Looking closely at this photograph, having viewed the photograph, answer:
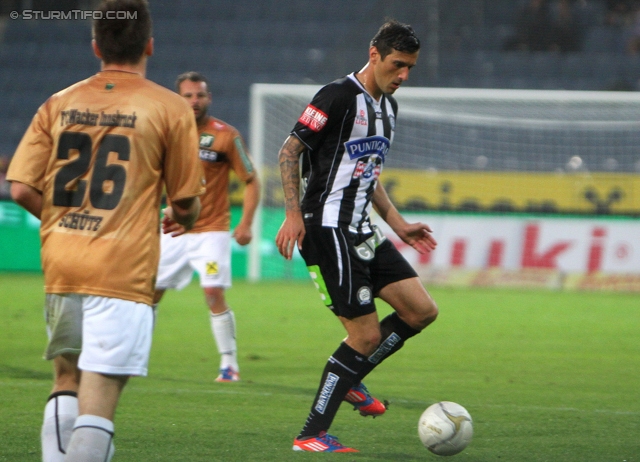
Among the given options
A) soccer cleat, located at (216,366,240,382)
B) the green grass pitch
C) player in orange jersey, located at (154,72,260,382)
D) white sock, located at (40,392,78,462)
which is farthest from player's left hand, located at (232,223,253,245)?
white sock, located at (40,392,78,462)

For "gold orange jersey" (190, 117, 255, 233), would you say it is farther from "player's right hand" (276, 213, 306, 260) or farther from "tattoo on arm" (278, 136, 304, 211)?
"player's right hand" (276, 213, 306, 260)

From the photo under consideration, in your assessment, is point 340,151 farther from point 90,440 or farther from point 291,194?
point 90,440

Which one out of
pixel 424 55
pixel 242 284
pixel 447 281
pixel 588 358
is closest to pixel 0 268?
pixel 242 284

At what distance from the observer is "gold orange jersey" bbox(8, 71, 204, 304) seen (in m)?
3.15

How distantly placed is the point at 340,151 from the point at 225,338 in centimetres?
253

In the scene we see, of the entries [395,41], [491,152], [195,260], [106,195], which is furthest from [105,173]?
[491,152]

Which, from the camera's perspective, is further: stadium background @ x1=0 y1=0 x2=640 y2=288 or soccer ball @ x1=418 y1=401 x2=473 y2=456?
stadium background @ x1=0 y1=0 x2=640 y2=288

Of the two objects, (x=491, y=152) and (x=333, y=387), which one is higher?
(x=333, y=387)

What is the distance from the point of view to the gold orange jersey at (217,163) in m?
7.24

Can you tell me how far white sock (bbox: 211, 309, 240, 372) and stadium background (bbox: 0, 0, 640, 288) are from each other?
13.3 meters

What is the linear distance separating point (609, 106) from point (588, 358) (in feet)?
27.4

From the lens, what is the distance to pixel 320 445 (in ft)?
15.1

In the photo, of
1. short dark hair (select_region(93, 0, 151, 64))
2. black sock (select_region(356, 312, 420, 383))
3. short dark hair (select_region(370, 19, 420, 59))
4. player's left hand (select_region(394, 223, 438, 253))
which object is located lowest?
black sock (select_region(356, 312, 420, 383))

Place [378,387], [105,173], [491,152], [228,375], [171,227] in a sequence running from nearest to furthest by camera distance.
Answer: [105,173] < [171,227] < [378,387] < [228,375] < [491,152]
